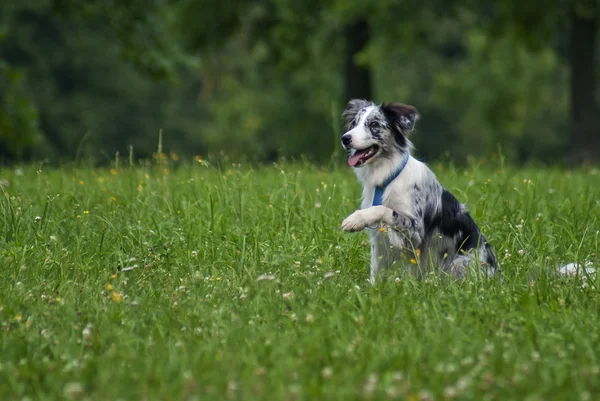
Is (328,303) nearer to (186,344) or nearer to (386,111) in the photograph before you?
(186,344)

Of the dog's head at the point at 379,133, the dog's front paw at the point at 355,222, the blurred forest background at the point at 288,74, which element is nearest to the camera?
the dog's front paw at the point at 355,222

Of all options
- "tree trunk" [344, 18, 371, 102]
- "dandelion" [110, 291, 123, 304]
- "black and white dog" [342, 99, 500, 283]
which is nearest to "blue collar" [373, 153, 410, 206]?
"black and white dog" [342, 99, 500, 283]

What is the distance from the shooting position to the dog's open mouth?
5.73m

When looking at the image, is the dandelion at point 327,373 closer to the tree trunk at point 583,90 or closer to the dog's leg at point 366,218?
the dog's leg at point 366,218

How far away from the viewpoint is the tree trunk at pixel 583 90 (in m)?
16.9

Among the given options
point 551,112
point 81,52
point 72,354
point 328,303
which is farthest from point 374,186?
point 551,112

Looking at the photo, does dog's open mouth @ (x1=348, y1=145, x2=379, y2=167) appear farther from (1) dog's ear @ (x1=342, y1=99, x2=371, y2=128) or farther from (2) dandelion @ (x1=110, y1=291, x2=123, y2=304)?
(2) dandelion @ (x1=110, y1=291, x2=123, y2=304)

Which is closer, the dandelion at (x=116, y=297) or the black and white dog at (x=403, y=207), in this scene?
the dandelion at (x=116, y=297)

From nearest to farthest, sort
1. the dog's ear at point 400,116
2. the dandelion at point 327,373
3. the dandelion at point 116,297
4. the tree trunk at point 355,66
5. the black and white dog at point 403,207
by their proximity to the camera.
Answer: the dandelion at point 327,373 → the dandelion at point 116,297 → the black and white dog at point 403,207 → the dog's ear at point 400,116 → the tree trunk at point 355,66

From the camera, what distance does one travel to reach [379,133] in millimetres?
5754

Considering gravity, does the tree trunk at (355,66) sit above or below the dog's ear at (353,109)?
below

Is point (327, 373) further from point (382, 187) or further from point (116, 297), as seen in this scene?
point (382, 187)

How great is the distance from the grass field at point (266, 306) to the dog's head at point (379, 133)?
0.82 meters

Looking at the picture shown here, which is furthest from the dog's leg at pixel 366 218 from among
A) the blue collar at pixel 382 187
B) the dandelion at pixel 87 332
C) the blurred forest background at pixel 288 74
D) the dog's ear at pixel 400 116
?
the blurred forest background at pixel 288 74
